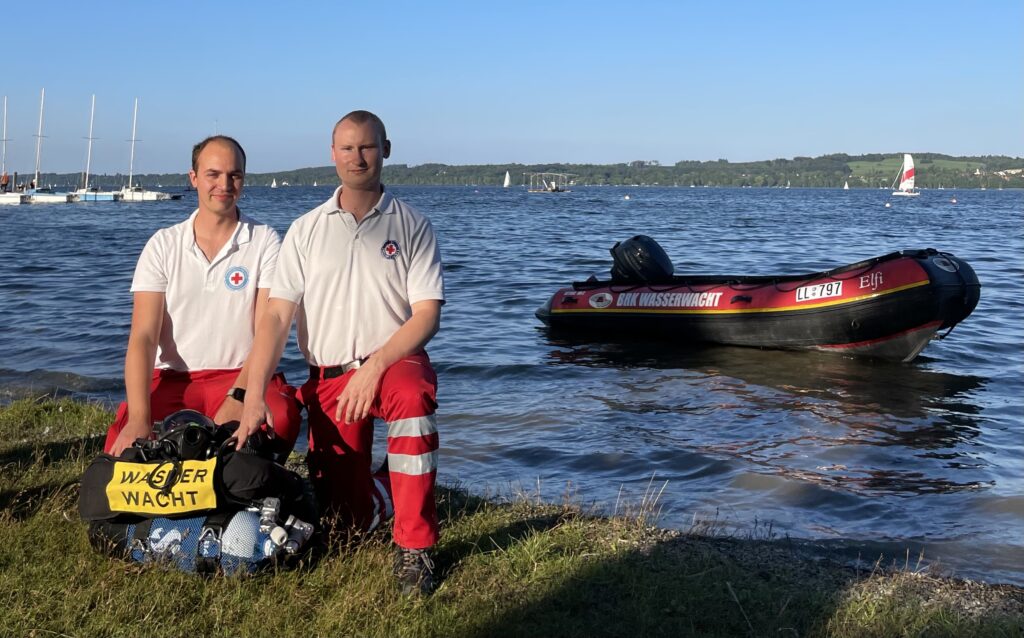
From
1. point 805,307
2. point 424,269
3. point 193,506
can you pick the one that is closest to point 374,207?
point 424,269

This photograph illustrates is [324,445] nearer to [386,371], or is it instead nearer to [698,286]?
[386,371]

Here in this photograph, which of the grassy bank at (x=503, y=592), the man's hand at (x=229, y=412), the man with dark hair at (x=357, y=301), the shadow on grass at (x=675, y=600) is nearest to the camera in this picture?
the grassy bank at (x=503, y=592)

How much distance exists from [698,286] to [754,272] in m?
9.95

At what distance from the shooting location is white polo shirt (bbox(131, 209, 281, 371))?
13.4 feet

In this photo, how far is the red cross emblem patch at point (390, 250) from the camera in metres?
3.68

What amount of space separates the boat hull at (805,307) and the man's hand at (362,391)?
9.22 meters

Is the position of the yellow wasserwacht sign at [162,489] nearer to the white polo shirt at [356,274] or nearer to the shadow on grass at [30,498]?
the white polo shirt at [356,274]

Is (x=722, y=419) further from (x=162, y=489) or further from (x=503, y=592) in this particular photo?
(x=162, y=489)

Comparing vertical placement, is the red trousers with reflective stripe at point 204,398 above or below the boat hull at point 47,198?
below

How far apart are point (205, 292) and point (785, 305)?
936cm

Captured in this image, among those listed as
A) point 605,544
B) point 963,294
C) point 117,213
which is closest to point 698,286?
point 963,294

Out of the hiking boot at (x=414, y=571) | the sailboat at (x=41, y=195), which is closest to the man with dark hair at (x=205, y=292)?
the hiking boot at (x=414, y=571)

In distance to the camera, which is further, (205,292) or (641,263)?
(641,263)

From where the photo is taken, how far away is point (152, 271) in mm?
4055
